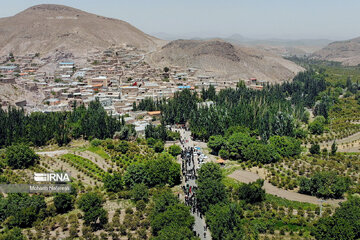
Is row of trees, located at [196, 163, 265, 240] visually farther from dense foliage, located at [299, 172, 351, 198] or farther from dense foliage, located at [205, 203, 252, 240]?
dense foliage, located at [299, 172, 351, 198]

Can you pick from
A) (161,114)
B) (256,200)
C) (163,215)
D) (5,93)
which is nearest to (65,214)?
(163,215)

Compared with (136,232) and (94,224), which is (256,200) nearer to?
(136,232)

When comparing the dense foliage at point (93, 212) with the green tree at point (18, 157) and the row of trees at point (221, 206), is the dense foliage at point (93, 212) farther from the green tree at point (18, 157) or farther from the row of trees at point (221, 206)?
the green tree at point (18, 157)

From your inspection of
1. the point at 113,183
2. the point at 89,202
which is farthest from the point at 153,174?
the point at 89,202

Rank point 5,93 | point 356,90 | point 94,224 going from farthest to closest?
point 356,90 < point 5,93 < point 94,224

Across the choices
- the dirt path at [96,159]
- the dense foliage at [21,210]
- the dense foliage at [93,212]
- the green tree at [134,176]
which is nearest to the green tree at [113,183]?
the green tree at [134,176]

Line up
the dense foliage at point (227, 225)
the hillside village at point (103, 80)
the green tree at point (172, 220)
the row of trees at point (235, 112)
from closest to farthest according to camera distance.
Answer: the dense foliage at point (227, 225), the green tree at point (172, 220), the row of trees at point (235, 112), the hillside village at point (103, 80)

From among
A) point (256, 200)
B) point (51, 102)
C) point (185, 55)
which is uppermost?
point (185, 55)
